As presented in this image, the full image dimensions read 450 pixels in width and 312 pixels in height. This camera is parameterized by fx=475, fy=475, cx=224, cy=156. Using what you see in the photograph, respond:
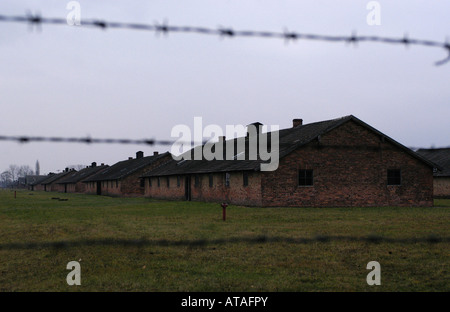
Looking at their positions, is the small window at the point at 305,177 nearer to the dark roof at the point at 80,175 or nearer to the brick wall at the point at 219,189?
the brick wall at the point at 219,189

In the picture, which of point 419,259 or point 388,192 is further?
point 388,192

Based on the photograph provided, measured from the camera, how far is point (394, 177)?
30375mm

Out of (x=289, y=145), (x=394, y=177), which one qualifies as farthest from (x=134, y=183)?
(x=394, y=177)

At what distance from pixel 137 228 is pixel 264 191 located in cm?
1265

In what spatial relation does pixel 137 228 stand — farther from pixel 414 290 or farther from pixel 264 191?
pixel 264 191

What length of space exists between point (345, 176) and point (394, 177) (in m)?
3.63

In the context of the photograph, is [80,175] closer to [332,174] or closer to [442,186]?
[442,186]

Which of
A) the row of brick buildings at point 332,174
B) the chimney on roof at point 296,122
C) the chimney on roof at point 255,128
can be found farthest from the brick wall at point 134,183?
the row of brick buildings at point 332,174

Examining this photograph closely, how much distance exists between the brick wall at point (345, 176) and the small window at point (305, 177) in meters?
0.23

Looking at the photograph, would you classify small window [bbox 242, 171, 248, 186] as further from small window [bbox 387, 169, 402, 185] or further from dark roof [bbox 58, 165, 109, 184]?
dark roof [bbox 58, 165, 109, 184]

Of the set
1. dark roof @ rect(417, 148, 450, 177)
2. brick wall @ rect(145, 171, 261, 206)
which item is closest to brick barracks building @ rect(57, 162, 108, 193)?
brick wall @ rect(145, 171, 261, 206)

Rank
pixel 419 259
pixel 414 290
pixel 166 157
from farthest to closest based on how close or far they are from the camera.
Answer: pixel 166 157 < pixel 419 259 < pixel 414 290

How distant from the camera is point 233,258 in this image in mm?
10109
